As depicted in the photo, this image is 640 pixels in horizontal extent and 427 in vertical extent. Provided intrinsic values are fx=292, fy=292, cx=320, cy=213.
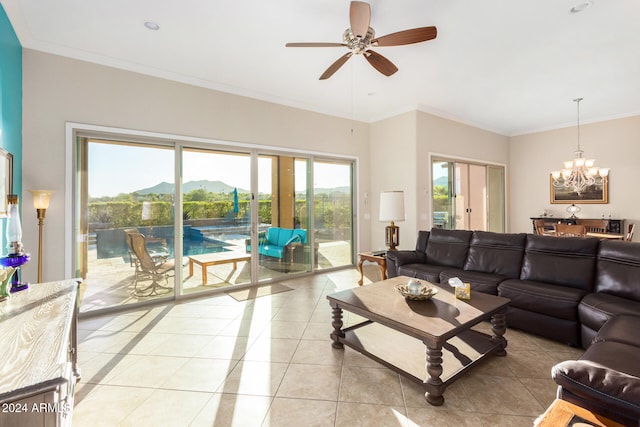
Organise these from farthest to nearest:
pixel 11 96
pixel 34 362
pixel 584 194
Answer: pixel 584 194 < pixel 11 96 < pixel 34 362

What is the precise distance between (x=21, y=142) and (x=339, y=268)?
4852 millimetres

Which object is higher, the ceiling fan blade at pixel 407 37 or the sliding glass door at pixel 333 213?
the ceiling fan blade at pixel 407 37

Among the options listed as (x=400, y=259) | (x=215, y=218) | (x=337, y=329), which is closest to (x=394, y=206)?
(x=400, y=259)

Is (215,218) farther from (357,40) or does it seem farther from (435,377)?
(435,377)

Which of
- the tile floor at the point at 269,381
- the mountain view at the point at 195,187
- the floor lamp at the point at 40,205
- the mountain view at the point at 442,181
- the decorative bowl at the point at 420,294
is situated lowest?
the tile floor at the point at 269,381

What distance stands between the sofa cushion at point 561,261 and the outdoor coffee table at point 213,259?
3.85m

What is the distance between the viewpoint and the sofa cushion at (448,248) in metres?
3.92

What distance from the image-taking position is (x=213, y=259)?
438 centimetres

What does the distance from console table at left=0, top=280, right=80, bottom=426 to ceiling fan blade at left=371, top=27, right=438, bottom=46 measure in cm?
291

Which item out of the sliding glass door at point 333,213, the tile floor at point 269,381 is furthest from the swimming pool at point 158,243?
the sliding glass door at point 333,213

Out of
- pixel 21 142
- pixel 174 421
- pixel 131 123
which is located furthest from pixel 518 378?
pixel 21 142

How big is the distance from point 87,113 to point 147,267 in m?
2.00

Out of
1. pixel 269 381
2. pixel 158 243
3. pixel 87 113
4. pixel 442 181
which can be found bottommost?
pixel 269 381

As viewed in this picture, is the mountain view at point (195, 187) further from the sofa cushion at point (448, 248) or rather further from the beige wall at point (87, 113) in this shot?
the sofa cushion at point (448, 248)
